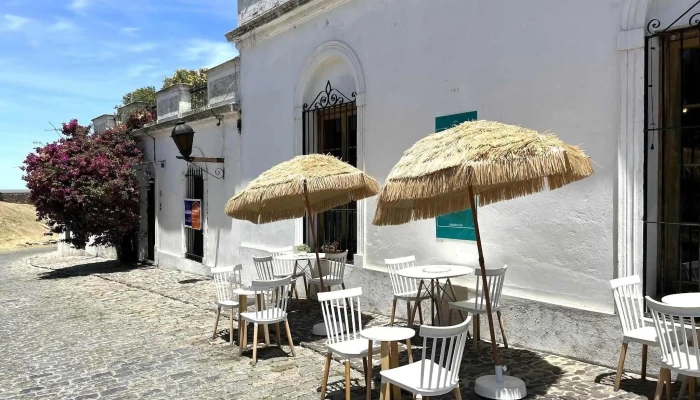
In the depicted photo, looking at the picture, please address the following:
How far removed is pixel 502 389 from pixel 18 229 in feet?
93.7

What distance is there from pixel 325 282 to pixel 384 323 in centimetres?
93

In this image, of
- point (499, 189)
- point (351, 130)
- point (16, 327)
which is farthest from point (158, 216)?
point (499, 189)

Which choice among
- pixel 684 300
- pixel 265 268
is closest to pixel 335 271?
pixel 265 268

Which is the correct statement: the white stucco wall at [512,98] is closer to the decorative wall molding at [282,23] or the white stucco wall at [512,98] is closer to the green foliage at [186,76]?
the decorative wall molding at [282,23]

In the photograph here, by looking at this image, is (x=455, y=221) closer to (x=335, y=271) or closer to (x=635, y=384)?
(x=335, y=271)

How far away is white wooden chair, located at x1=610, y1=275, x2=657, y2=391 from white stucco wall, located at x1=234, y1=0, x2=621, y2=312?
0.33 meters

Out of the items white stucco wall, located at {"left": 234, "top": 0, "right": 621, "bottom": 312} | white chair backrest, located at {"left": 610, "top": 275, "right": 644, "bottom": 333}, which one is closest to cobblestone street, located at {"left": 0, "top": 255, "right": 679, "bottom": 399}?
white chair backrest, located at {"left": 610, "top": 275, "right": 644, "bottom": 333}

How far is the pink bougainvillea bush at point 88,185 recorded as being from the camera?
13.4 m

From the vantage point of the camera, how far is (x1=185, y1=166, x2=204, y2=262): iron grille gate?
40.1 feet

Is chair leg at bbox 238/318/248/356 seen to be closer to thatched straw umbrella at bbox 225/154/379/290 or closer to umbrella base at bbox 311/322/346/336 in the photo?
umbrella base at bbox 311/322/346/336

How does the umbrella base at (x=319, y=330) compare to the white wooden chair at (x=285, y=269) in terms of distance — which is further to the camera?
the white wooden chair at (x=285, y=269)

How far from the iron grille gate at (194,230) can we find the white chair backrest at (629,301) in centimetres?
918

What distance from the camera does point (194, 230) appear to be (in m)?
12.5

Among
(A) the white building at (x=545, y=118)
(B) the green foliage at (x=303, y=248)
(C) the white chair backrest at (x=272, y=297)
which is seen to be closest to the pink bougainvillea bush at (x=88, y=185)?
(B) the green foliage at (x=303, y=248)
